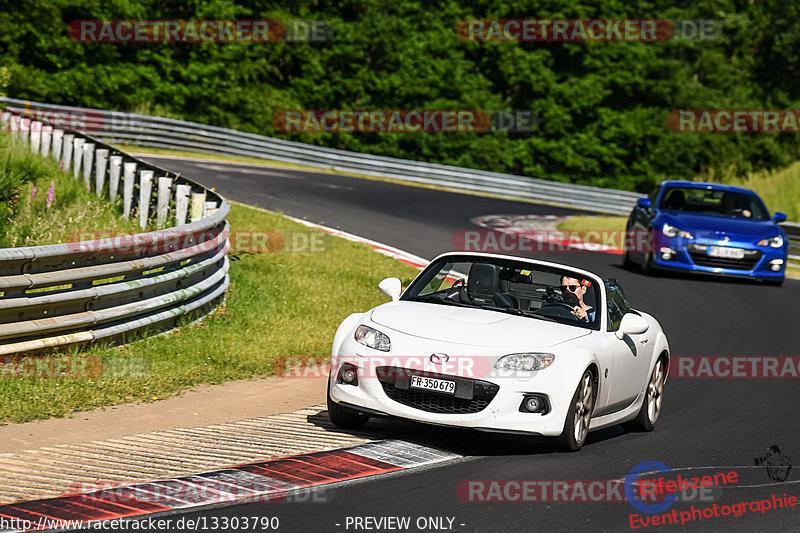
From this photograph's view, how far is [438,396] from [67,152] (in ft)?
42.6

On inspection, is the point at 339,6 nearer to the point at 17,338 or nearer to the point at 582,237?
the point at 582,237

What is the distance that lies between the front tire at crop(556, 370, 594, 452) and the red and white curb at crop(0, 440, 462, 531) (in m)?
0.81

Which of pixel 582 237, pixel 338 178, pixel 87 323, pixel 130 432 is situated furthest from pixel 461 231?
pixel 130 432

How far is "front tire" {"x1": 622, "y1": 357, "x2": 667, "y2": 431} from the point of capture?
9.25 m

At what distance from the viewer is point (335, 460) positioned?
7219 millimetres

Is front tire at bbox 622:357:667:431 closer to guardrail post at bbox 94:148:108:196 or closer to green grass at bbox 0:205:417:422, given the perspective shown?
green grass at bbox 0:205:417:422

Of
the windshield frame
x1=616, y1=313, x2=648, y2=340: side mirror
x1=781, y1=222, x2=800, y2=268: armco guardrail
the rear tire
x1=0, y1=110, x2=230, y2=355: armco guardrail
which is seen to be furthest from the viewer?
x1=781, y1=222, x2=800, y2=268: armco guardrail

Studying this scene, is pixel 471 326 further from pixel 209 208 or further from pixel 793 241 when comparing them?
pixel 793 241

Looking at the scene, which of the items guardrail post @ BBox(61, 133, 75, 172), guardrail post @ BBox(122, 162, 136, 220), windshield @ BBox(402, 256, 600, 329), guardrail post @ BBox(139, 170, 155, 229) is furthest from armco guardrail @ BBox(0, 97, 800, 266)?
windshield @ BBox(402, 256, 600, 329)

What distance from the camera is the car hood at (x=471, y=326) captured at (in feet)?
25.7

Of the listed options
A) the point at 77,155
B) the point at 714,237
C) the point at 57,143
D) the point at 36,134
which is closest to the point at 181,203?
the point at 77,155

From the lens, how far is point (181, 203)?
14367 millimetres

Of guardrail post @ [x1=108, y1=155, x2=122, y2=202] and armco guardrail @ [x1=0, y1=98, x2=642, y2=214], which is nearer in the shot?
guardrail post @ [x1=108, y1=155, x2=122, y2=202]

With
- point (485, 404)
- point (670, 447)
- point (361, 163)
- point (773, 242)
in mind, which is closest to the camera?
point (485, 404)
